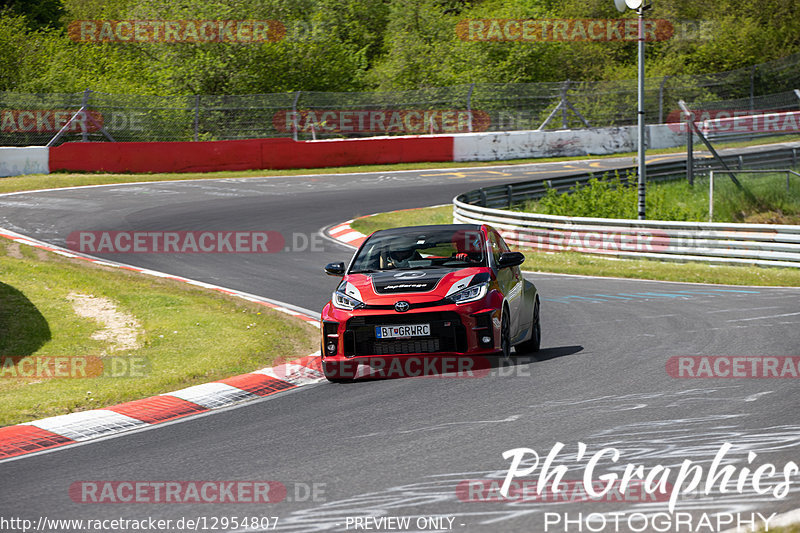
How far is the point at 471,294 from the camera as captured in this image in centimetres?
969

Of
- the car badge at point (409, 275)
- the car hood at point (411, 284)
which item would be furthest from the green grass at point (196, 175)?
the car badge at point (409, 275)

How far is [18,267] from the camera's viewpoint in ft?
54.5

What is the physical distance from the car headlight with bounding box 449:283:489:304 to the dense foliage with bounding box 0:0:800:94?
101 feet

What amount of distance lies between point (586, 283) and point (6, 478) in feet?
38.8

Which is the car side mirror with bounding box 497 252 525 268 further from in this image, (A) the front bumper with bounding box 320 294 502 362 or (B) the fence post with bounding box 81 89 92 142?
(B) the fence post with bounding box 81 89 92 142

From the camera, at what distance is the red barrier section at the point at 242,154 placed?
31.5m

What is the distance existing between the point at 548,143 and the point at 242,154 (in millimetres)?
11669

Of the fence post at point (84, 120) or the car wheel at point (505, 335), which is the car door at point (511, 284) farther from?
Result: the fence post at point (84, 120)

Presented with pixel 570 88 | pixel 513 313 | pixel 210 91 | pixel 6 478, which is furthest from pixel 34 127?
pixel 6 478

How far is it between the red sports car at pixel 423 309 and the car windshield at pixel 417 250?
0.04ft

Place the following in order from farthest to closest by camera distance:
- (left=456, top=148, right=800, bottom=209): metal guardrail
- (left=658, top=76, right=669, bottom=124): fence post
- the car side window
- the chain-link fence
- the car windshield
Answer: (left=658, top=76, right=669, bottom=124): fence post < the chain-link fence < (left=456, top=148, right=800, bottom=209): metal guardrail < the car side window < the car windshield

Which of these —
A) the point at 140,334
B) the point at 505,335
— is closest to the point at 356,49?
the point at 140,334

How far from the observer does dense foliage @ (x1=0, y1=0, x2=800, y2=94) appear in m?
40.7

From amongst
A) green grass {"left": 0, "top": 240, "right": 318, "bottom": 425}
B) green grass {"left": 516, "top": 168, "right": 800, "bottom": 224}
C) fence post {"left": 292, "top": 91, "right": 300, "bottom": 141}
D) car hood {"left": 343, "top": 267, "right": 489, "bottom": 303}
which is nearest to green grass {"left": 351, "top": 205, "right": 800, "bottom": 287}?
green grass {"left": 516, "top": 168, "right": 800, "bottom": 224}
